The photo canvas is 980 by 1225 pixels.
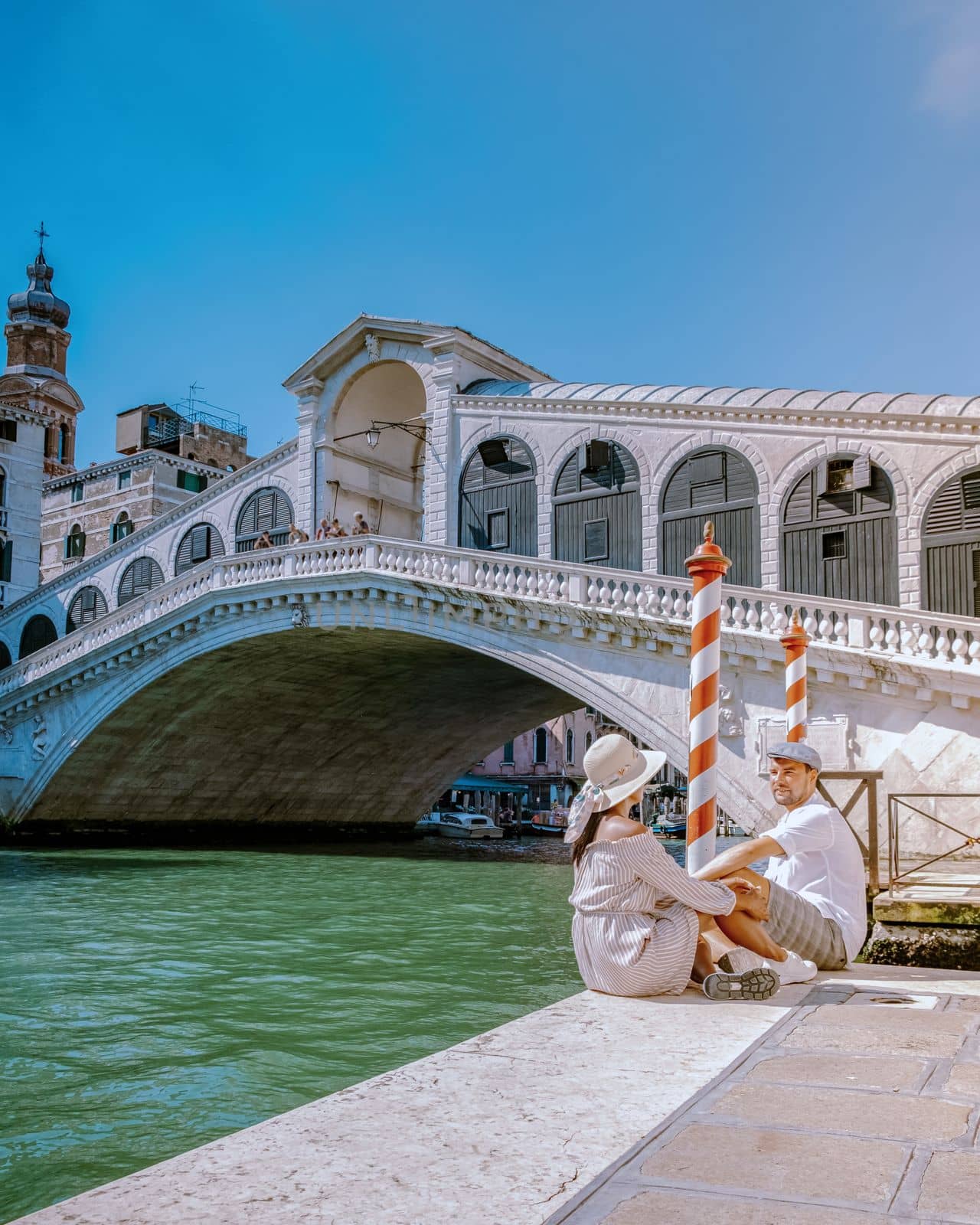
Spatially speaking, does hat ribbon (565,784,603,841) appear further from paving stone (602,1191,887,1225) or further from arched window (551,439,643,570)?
arched window (551,439,643,570)

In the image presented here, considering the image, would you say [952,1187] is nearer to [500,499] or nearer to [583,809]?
[583,809]

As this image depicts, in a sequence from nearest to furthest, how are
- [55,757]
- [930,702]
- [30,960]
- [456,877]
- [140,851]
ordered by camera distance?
[30,960] → [930,702] → [456,877] → [140,851] → [55,757]

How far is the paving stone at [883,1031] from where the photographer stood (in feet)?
11.0

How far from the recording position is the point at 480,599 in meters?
17.7

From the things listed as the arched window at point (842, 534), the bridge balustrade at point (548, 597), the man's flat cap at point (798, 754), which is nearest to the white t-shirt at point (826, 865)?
the man's flat cap at point (798, 754)

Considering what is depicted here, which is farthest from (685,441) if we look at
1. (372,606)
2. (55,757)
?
(55,757)

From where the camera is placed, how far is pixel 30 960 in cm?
946

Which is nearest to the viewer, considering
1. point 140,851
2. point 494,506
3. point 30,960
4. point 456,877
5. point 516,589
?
point 30,960

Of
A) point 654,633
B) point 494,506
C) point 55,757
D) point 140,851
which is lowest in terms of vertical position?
point 140,851

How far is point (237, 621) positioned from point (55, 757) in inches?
258

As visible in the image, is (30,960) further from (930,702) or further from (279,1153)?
(930,702)

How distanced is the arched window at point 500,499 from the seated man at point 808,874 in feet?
49.5

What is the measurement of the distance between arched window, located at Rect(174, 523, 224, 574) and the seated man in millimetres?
22823

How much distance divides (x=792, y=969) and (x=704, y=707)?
2.48 m
